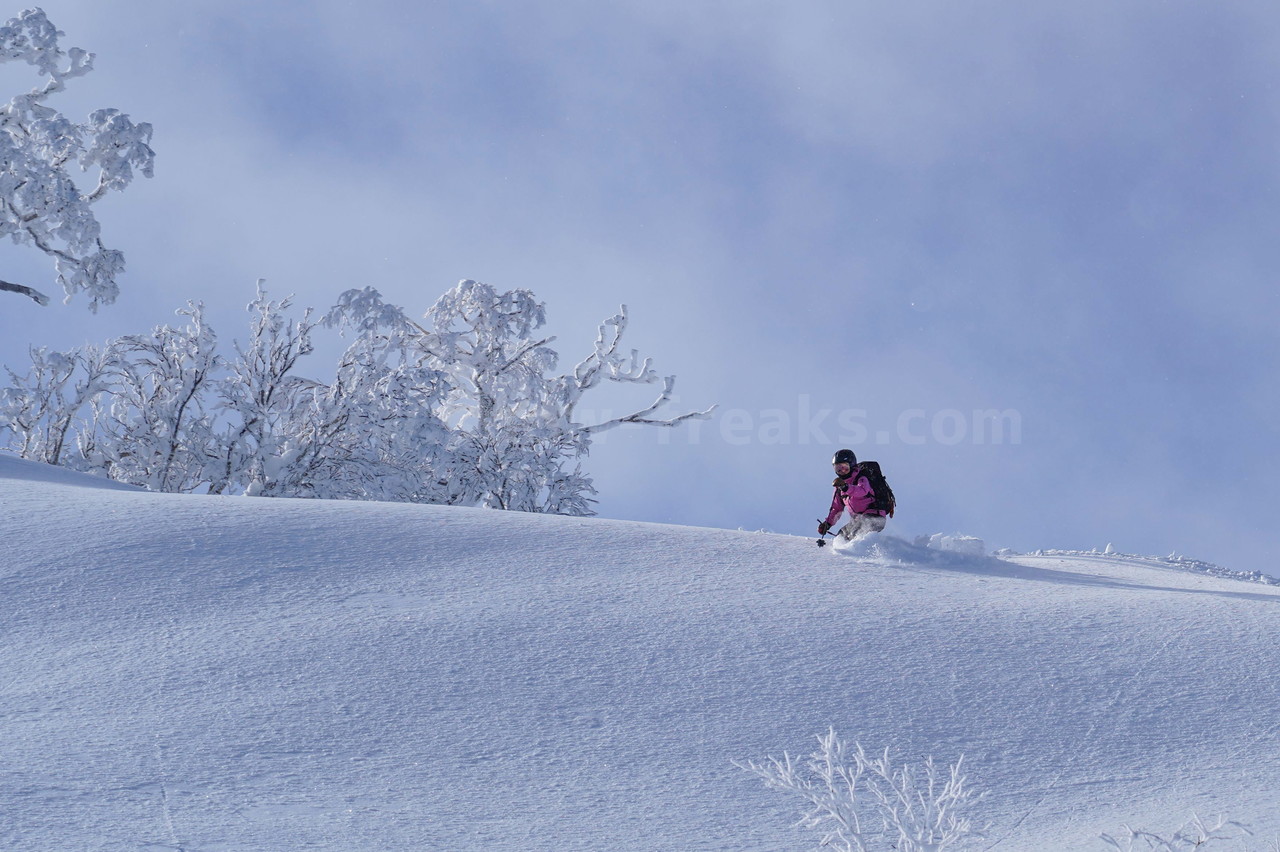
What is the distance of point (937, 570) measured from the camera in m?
7.53

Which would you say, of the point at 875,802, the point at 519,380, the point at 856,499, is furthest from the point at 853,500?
the point at 519,380

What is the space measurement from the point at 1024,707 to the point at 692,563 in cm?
267

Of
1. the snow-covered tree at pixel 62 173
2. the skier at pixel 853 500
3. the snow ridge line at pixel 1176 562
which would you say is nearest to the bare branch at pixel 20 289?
the snow-covered tree at pixel 62 173

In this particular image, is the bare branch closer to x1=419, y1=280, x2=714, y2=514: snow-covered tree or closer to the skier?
x1=419, y1=280, x2=714, y2=514: snow-covered tree

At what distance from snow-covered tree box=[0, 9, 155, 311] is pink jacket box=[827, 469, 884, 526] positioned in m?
11.5

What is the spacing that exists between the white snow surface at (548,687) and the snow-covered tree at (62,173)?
27.3 feet

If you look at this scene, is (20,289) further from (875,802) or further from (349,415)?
(875,802)

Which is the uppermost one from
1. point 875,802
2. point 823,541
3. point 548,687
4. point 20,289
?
point 20,289

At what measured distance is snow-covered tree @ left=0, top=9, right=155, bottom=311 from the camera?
14.2m

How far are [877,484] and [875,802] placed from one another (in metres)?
4.38

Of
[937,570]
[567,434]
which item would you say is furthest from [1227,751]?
[567,434]

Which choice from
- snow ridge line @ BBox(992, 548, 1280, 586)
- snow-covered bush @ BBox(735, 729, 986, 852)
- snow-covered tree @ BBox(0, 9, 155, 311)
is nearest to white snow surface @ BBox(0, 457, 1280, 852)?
snow-covered bush @ BBox(735, 729, 986, 852)

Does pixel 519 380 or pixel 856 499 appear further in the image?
pixel 519 380

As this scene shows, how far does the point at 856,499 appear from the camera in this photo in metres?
8.15
